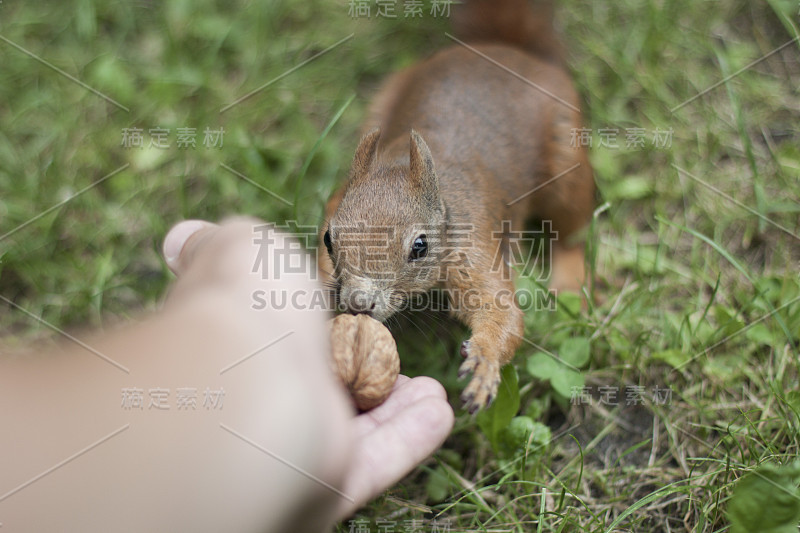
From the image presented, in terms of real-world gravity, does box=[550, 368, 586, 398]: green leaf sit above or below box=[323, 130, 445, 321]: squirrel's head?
below

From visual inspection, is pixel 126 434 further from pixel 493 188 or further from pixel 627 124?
pixel 627 124

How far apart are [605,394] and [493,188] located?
1.10m

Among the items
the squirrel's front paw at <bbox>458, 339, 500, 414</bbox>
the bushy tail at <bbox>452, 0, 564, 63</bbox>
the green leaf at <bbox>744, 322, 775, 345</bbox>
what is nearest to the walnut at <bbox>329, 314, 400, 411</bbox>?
the squirrel's front paw at <bbox>458, 339, 500, 414</bbox>

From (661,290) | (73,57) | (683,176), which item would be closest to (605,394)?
(661,290)

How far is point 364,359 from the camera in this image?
2.33 meters

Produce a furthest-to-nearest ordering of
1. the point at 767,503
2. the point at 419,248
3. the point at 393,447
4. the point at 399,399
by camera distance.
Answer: the point at 419,248
the point at 399,399
the point at 767,503
the point at 393,447

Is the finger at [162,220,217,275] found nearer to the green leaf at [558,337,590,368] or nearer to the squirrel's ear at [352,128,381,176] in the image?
the squirrel's ear at [352,128,381,176]

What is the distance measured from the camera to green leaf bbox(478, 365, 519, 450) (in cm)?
282

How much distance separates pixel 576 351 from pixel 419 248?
95 centimetres

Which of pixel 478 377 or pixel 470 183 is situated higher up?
pixel 470 183

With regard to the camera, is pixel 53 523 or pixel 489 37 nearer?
pixel 53 523

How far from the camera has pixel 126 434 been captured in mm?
1946

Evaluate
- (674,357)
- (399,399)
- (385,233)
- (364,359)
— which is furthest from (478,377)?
(674,357)

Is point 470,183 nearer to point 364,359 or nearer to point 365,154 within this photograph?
point 365,154
